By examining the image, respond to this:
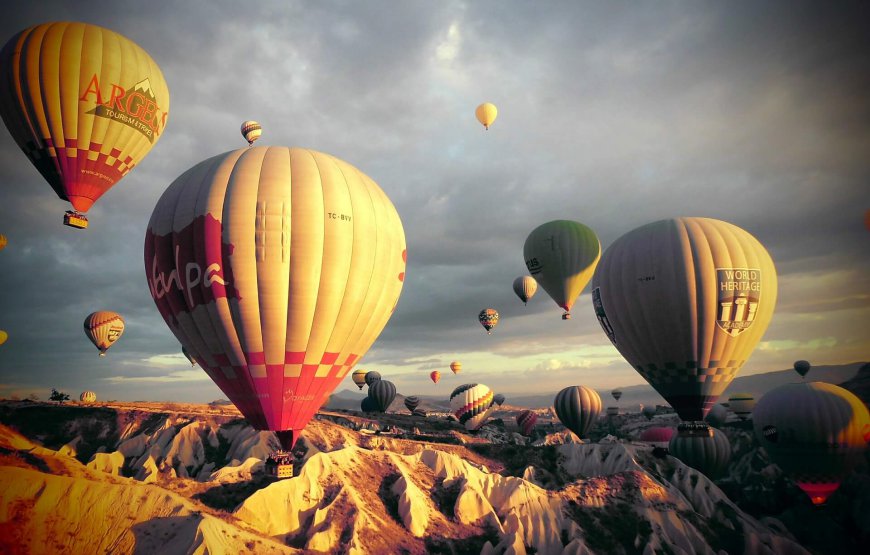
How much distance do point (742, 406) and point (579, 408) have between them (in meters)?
55.2

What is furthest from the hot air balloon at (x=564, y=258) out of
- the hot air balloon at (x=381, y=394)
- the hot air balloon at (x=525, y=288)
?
the hot air balloon at (x=381, y=394)

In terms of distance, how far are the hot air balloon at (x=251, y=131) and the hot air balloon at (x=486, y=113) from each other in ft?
91.0

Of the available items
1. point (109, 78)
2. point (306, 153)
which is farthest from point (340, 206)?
point (109, 78)

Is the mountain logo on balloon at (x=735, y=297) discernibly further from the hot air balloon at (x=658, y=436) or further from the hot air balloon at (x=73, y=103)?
the hot air balloon at (x=658, y=436)

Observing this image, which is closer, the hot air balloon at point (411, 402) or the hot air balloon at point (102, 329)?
the hot air balloon at point (102, 329)

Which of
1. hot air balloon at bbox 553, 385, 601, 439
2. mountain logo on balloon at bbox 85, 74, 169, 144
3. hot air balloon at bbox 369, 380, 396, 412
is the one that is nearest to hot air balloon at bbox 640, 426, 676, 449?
hot air balloon at bbox 553, 385, 601, 439

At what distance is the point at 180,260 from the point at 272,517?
2036 centimetres

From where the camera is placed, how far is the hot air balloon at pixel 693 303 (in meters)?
39.0

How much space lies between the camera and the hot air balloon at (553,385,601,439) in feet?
257

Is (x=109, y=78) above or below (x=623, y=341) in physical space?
above

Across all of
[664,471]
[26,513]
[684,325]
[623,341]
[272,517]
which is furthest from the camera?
[664,471]

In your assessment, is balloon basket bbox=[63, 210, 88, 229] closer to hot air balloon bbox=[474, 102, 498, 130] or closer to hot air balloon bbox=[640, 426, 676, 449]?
hot air balloon bbox=[474, 102, 498, 130]

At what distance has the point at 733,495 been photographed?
67.6 m

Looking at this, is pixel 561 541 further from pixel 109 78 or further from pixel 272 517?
pixel 109 78
